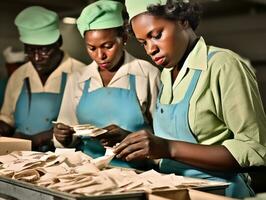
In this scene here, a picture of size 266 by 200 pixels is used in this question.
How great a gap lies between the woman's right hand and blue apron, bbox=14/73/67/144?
54 cm

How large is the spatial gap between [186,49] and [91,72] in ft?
2.32

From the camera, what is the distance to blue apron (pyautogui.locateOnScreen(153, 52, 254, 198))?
1.40 meters

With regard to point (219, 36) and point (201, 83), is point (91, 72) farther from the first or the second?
point (219, 36)

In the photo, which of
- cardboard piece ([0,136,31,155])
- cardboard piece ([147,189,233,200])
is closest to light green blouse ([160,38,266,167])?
cardboard piece ([147,189,233,200])

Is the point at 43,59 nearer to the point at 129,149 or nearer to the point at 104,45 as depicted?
the point at 104,45

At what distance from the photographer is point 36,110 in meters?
2.50

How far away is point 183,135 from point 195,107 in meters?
0.11

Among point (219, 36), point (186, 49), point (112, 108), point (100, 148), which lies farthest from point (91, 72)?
point (219, 36)

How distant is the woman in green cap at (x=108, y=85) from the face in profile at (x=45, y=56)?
0.38 meters

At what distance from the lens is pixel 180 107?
148cm

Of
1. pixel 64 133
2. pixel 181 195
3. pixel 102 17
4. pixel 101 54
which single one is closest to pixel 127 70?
pixel 101 54

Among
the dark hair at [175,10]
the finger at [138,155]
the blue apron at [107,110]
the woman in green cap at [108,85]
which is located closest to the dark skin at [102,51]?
the woman in green cap at [108,85]

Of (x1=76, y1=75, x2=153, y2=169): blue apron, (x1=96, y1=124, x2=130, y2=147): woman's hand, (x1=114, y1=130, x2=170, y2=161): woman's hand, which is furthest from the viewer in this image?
(x1=76, y1=75, x2=153, y2=169): blue apron

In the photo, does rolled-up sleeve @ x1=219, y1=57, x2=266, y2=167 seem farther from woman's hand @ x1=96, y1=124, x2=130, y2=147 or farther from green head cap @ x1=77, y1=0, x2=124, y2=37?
green head cap @ x1=77, y1=0, x2=124, y2=37
